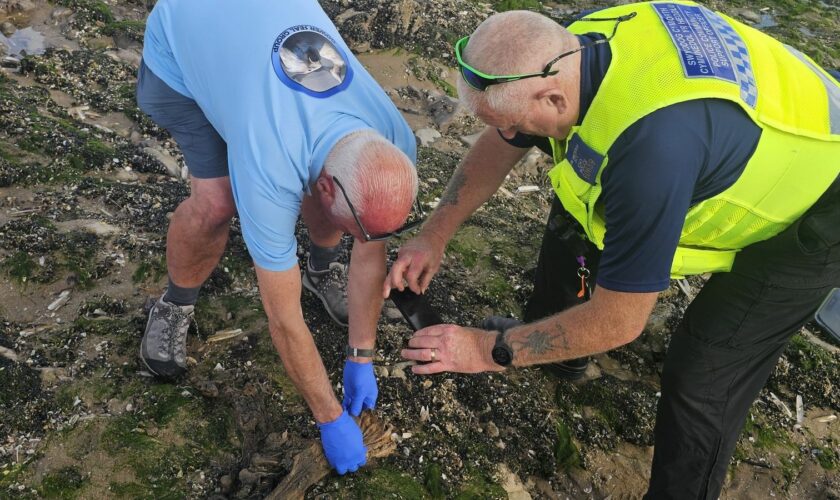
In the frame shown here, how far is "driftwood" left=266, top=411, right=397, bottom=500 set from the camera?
8.31ft

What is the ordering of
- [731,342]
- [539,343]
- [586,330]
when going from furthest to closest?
[731,342]
[539,343]
[586,330]

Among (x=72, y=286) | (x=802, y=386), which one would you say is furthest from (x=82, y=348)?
(x=802, y=386)

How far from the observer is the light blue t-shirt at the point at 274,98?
210 cm

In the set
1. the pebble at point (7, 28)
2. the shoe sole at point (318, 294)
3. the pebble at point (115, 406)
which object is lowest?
the pebble at point (7, 28)

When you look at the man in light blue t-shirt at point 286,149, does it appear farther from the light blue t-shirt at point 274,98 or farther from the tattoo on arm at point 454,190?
the tattoo on arm at point 454,190

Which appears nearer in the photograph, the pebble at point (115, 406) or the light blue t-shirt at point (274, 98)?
the light blue t-shirt at point (274, 98)

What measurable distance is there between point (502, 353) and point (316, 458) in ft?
2.96

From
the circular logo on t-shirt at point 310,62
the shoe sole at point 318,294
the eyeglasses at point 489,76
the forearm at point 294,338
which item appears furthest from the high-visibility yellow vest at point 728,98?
the shoe sole at point 318,294

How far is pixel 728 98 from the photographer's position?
6.64 feet

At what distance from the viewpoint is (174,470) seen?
8.71 feet

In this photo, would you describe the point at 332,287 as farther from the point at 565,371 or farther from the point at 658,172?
the point at 658,172

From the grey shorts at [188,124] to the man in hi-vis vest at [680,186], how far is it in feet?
2.97

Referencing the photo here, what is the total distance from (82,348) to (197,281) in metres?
0.66

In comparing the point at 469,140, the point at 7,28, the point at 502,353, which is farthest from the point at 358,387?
the point at 7,28
